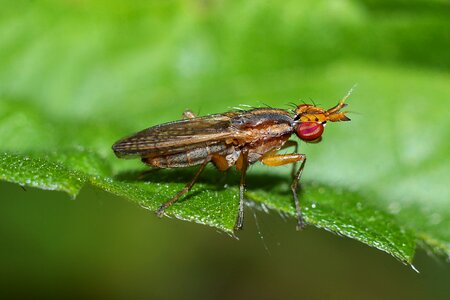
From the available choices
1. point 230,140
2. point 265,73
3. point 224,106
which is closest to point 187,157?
point 230,140

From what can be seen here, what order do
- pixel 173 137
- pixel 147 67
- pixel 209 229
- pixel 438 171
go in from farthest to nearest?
pixel 209 229 → pixel 147 67 → pixel 438 171 → pixel 173 137

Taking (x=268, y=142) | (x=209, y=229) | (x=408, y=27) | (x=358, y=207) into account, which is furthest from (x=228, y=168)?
(x=408, y=27)

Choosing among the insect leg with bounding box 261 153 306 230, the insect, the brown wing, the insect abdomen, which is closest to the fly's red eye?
the insect

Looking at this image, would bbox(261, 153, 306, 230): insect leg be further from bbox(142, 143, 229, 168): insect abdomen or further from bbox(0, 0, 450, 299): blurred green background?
bbox(0, 0, 450, 299): blurred green background

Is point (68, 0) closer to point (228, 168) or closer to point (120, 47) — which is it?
point (120, 47)

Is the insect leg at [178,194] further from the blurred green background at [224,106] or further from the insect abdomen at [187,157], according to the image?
the blurred green background at [224,106]

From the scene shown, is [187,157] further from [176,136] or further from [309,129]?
[309,129]

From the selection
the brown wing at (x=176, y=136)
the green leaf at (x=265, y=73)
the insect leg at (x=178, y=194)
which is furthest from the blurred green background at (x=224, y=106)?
the insect leg at (x=178, y=194)
